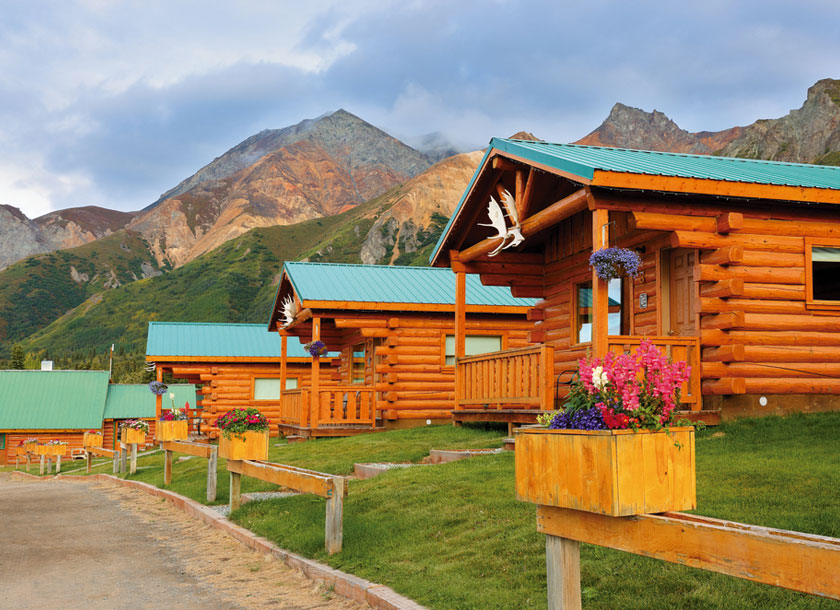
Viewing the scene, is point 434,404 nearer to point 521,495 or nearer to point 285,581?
point 285,581

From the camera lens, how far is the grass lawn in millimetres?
5516

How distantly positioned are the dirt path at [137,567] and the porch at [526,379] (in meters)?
5.68

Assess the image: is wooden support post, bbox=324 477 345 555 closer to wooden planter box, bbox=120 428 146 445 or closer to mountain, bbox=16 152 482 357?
wooden planter box, bbox=120 428 146 445

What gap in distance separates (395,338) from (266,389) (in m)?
13.4

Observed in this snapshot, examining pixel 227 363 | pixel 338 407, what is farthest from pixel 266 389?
pixel 338 407

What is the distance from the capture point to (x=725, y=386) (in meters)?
12.0

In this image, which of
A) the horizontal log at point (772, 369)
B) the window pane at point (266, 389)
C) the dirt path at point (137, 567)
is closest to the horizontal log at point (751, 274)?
the horizontal log at point (772, 369)

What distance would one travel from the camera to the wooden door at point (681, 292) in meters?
13.3

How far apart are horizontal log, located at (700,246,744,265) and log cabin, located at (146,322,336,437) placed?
73.2 feet

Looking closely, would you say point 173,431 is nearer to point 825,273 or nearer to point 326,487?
point 326,487

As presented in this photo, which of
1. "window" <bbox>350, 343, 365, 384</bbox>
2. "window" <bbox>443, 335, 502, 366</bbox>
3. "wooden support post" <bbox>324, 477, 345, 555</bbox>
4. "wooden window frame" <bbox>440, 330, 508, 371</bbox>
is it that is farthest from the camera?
"window" <bbox>350, 343, 365, 384</bbox>

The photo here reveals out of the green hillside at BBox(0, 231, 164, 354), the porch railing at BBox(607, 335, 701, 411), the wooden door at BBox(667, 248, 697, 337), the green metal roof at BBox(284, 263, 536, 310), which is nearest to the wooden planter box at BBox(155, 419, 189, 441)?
the green metal roof at BBox(284, 263, 536, 310)

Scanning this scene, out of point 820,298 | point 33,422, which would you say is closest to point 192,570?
point 820,298

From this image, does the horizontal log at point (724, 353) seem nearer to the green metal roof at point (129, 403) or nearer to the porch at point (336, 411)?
the porch at point (336, 411)
